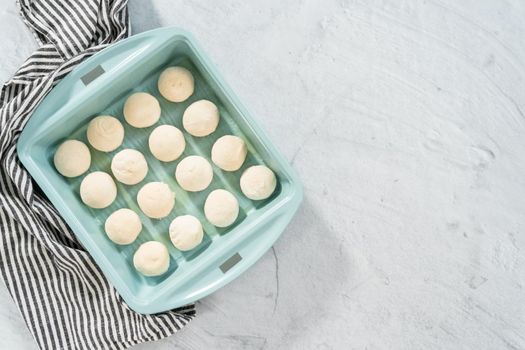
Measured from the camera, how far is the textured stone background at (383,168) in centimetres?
79

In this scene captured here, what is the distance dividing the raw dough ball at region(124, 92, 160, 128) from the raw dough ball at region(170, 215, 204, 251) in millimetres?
133

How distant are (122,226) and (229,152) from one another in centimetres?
16

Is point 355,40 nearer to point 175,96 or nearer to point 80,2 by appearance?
point 175,96

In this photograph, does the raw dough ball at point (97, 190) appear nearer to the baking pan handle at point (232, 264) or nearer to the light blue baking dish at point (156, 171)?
the light blue baking dish at point (156, 171)

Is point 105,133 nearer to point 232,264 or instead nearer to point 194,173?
point 194,173

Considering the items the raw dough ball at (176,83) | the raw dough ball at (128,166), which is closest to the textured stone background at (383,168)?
the raw dough ball at (176,83)

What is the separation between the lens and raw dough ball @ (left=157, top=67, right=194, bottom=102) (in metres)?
0.73

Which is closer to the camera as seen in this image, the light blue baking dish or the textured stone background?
the light blue baking dish

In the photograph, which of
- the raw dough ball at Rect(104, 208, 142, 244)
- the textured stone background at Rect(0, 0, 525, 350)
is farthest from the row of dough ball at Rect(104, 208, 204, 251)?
the textured stone background at Rect(0, 0, 525, 350)

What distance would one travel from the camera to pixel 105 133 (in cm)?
73

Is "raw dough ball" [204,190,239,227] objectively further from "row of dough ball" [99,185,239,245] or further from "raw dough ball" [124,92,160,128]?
"raw dough ball" [124,92,160,128]

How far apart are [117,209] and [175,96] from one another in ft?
0.55

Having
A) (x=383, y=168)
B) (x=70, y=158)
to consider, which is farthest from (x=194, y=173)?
(x=383, y=168)

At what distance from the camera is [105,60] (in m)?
0.69
